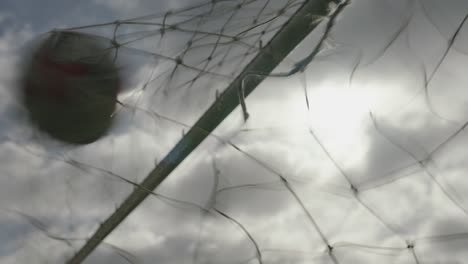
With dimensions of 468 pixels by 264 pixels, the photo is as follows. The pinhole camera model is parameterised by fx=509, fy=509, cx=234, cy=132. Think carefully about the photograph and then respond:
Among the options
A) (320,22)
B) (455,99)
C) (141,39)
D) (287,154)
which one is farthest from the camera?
(141,39)

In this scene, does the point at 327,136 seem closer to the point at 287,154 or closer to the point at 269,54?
the point at 287,154

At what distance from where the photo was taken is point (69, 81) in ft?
11.8

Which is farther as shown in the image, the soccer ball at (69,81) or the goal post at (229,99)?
the soccer ball at (69,81)

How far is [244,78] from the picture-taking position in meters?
3.00

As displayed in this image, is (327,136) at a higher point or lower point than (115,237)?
higher

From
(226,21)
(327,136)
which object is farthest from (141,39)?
(327,136)

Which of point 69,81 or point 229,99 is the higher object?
point 229,99

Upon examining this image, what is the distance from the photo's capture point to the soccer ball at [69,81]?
3607mm

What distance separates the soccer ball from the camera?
3607 millimetres

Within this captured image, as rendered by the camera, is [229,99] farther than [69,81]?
No

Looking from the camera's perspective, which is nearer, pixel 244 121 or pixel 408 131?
pixel 408 131

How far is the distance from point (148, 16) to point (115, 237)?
1630mm

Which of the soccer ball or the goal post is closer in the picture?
the goal post

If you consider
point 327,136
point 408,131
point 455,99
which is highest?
point 455,99
